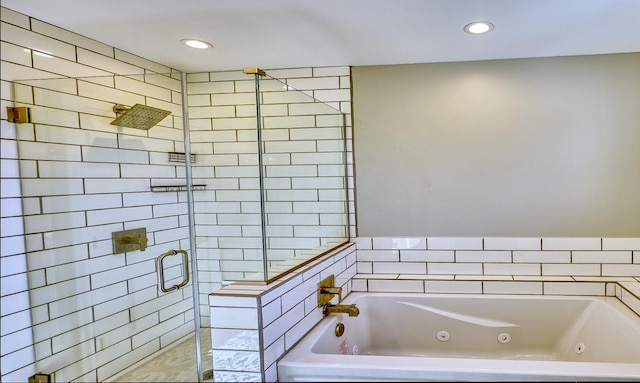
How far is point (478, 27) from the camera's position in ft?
5.10

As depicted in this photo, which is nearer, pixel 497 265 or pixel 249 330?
pixel 249 330

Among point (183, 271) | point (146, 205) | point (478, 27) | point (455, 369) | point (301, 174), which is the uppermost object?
point (478, 27)

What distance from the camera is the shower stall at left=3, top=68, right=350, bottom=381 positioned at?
4.50ft

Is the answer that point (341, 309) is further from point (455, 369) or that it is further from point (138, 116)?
point (138, 116)

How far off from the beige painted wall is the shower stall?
1.66ft

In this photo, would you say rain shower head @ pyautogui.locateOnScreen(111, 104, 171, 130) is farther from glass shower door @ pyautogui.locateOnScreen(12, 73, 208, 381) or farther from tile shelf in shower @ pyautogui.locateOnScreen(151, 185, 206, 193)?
tile shelf in shower @ pyautogui.locateOnScreen(151, 185, 206, 193)

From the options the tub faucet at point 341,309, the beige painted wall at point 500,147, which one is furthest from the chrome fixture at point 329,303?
the beige painted wall at point 500,147

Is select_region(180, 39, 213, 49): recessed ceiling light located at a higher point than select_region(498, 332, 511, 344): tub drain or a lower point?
higher

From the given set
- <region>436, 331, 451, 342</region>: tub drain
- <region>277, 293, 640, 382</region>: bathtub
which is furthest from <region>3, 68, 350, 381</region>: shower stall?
<region>436, 331, 451, 342</region>: tub drain

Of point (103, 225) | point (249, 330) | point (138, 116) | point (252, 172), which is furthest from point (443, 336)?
point (138, 116)

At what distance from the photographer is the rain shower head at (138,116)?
1.64m

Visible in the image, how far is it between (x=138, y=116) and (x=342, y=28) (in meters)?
1.04

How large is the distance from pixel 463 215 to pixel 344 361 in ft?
3.93

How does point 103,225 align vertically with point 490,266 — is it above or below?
above
